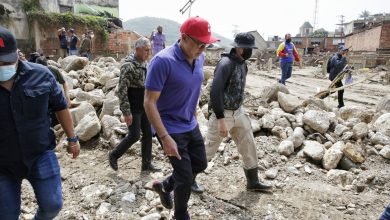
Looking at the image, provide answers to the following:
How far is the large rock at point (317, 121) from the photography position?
5289 mm

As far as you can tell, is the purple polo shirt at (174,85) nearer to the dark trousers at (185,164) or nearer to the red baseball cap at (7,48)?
the dark trousers at (185,164)

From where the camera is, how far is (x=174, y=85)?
2.56m

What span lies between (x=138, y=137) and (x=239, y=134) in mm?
1207

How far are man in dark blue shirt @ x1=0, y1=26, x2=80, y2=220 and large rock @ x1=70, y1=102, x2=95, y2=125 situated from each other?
3465mm

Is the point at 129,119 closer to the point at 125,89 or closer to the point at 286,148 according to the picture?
the point at 125,89

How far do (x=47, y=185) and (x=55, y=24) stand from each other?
53.2ft

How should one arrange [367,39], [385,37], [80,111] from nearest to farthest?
[80,111]
[385,37]
[367,39]

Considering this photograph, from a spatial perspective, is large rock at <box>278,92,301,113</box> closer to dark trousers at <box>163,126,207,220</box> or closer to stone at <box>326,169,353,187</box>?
stone at <box>326,169,353,187</box>

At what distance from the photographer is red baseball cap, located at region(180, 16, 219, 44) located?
8.13 ft

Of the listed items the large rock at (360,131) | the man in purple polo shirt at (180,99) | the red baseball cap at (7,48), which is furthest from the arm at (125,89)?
the large rock at (360,131)

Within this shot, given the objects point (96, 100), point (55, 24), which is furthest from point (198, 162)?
point (55, 24)

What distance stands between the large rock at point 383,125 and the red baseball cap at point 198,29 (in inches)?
158

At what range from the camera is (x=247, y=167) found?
12.5 feet

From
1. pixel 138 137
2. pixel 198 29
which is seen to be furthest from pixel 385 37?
pixel 198 29
